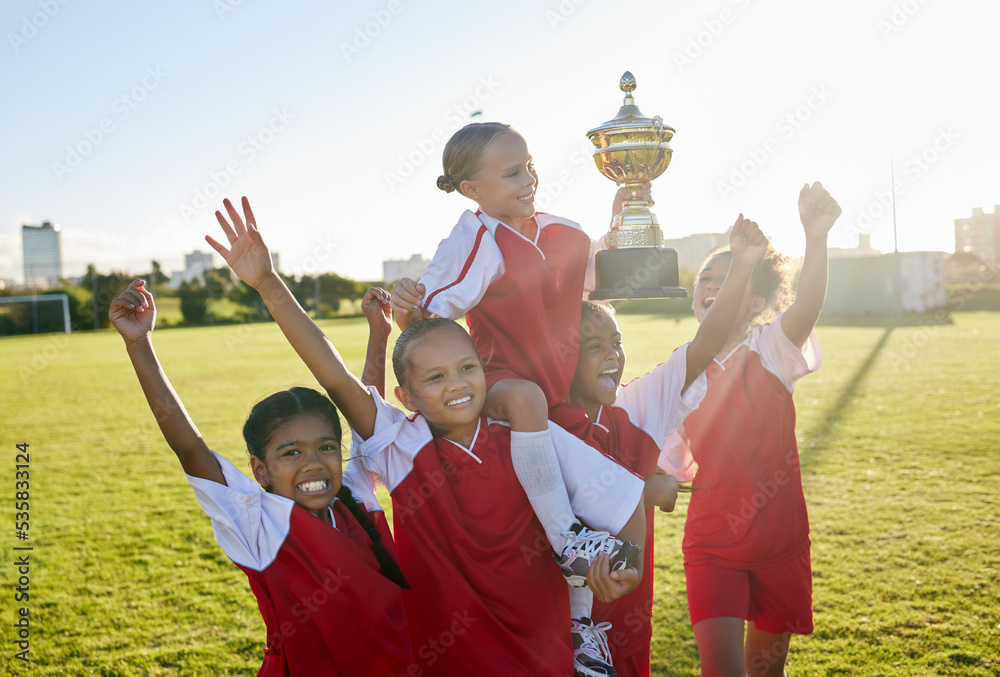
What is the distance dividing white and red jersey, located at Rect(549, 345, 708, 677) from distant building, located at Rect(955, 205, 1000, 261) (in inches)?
3332

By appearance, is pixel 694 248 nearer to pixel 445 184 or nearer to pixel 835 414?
pixel 835 414

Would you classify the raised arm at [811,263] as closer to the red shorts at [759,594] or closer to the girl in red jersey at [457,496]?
the red shorts at [759,594]

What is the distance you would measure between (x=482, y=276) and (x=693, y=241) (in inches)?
1664

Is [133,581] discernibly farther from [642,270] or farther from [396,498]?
[642,270]

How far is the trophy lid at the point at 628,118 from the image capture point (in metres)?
2.40

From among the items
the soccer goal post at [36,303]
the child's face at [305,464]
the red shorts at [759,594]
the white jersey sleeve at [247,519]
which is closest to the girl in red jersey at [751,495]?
the red shorts at [759,594]

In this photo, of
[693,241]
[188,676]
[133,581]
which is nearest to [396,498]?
[188,676]

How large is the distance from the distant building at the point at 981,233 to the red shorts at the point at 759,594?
276ft

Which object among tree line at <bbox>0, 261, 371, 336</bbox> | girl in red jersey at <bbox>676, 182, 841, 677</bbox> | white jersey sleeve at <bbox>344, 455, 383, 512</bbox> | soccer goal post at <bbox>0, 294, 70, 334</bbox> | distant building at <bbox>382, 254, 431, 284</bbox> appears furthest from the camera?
Answer: distant building at <bbox>382, 254, 431, 284</bbox>

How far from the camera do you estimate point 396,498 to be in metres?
2.03

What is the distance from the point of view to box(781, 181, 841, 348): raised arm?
2.46m

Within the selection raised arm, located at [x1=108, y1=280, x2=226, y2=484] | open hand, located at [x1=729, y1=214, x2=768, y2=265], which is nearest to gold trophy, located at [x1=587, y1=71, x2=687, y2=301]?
open hand, located at [x1=729, y1=214, x2=768, y2=265]

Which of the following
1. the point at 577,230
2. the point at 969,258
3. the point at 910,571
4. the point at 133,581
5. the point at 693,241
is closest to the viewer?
the point at 577,230

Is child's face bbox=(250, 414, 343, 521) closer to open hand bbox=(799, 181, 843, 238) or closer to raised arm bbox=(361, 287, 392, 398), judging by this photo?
raised arm bbox=(361, 287, 392, 398)
